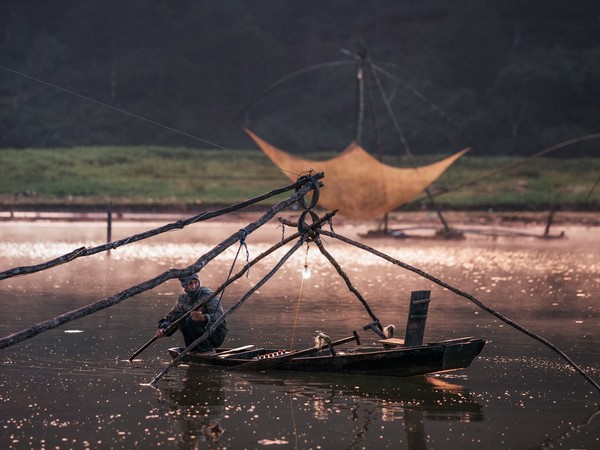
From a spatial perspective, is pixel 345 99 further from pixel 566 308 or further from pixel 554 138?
pixel 566 308

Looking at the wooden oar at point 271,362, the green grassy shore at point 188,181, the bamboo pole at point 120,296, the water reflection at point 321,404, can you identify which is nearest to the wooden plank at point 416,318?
the water reflection at point 321,404

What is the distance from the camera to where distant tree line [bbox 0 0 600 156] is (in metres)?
61.8

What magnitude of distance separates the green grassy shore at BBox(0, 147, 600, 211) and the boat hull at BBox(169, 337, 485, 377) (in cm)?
2525

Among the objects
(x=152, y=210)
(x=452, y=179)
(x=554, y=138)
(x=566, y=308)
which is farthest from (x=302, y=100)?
(x=566, y=308)

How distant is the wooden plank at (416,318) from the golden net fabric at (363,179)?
536 inches

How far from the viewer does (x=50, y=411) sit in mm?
10391

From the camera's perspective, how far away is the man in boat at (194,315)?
12.2m

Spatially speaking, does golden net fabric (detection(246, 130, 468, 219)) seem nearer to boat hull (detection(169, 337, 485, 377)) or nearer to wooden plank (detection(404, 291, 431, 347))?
boat hull (detection(169, 337, 485, 377))

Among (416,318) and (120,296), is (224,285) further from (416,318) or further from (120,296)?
(416,318)

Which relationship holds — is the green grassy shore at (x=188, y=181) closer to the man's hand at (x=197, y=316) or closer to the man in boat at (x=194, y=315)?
→ the man in boat at (x=194, y=315)

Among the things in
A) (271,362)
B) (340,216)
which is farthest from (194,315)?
(340,216)

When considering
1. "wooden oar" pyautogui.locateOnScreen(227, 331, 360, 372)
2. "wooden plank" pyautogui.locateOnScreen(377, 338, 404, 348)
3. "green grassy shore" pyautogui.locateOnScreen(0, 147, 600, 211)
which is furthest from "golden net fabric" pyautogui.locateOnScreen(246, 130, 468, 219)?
"wooden oar" pyautogui.locateOnScreen(227, 331, 360, 372)

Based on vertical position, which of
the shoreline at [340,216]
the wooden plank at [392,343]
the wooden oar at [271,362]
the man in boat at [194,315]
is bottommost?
the wooden oar at [271,362]

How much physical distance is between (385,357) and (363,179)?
46.9ft
